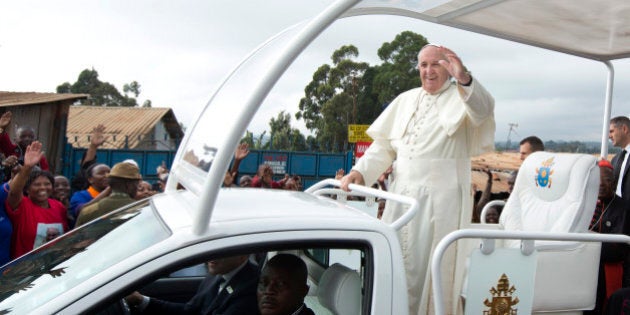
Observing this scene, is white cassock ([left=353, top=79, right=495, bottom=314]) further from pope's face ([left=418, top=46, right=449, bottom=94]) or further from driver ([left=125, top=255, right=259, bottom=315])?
driver ([left=125, top=255, right=259, bottom=315])

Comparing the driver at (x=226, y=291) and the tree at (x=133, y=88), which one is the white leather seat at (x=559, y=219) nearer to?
the driver at (x=226, y=291)

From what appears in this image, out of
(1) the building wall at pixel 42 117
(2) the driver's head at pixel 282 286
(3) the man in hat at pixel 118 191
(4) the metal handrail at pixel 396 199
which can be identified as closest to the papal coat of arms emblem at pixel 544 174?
(4) the metal handrail at pixel 396 199

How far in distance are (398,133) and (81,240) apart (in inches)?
76.0

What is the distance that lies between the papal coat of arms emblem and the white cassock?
378mm

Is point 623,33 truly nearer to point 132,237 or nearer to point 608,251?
point 608,251

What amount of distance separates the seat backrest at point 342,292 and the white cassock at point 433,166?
2.95ft

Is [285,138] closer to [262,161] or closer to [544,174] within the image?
[262,161]

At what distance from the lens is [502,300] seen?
7.39 feet

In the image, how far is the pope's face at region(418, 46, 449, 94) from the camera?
10.5 feet

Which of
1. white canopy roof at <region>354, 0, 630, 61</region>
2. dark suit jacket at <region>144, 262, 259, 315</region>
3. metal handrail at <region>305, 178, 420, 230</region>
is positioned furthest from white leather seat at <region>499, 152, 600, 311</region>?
dark suit jacket at <region>144, 262, 259, 315</region>

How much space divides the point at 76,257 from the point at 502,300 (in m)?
1.60

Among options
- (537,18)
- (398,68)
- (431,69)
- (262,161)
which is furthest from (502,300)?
(262,161)

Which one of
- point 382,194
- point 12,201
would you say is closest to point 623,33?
point 382,194

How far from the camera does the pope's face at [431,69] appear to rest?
10.5 feet
